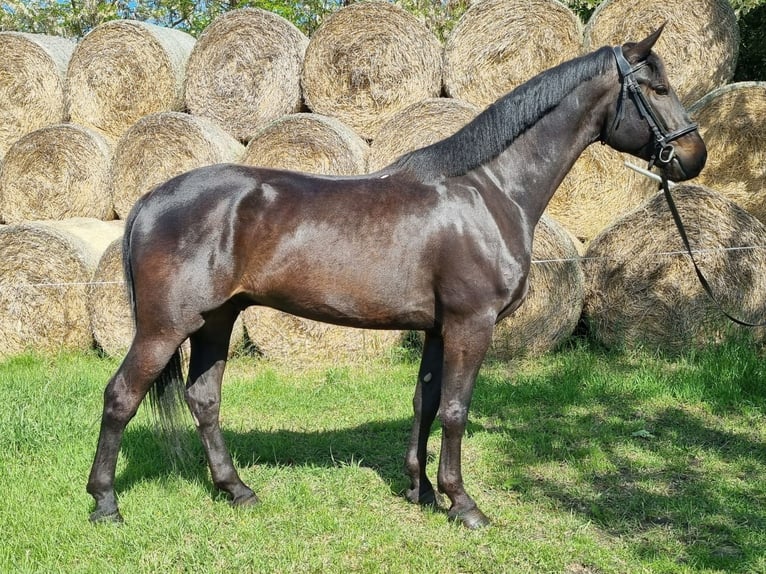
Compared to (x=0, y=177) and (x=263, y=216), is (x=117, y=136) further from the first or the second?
(x=263, y=216)

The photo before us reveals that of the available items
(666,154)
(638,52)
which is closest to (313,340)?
(666,154)

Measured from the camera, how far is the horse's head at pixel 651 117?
331cm

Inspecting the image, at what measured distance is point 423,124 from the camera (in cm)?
636

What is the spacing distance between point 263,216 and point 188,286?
0.45 meters

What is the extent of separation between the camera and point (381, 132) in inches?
257

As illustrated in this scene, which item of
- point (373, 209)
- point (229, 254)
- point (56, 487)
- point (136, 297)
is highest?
point (373, 209)

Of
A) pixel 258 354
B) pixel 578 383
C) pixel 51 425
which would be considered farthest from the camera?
pixel 258 354

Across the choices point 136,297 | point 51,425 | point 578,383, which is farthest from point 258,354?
point 136,297

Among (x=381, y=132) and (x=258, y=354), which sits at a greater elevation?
(x=381, y=132)

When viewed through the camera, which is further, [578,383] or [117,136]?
[117,136]

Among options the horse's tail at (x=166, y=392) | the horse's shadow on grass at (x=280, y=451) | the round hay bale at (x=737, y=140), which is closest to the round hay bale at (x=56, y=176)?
the horse's shadow on grass at (x=280, y=451)

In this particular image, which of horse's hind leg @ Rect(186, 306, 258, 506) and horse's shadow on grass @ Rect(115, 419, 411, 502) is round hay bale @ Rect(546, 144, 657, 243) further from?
horse's hind leg @ Rect(186, 306, 258, 506)

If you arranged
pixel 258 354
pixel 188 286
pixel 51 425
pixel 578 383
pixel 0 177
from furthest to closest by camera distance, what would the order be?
pixel 0 177
pixel 258 354
pixel 578 383
pixel 51 425
pixel 188 286

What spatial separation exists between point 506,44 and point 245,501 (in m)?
4.74
